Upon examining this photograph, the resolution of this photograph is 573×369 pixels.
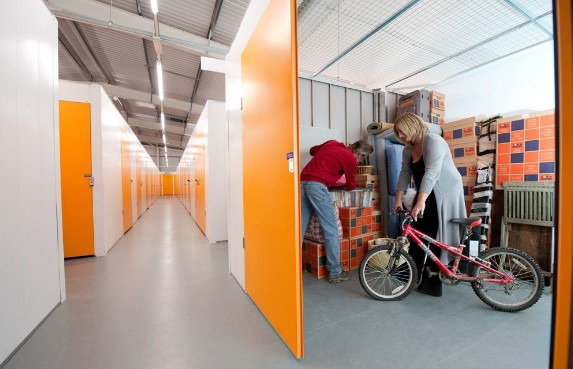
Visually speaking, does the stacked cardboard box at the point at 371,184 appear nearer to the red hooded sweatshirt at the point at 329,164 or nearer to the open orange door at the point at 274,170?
the red hooded sweatshirt at the point at 329,164

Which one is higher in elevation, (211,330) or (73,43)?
(73,43)

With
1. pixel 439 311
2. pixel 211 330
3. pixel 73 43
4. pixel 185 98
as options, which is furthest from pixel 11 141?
pixel 185 98

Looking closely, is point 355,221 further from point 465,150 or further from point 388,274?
point 465,150

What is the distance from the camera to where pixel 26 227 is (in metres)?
1.60

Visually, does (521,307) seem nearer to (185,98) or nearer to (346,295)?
(346,295)

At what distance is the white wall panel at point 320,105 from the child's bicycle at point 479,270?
2.05 metres

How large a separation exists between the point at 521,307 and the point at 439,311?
601mm

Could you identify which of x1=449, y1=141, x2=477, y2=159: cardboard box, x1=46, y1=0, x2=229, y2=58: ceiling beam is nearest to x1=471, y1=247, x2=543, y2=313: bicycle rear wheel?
x1=449, y1=141, x2=477, y2=159: cardboard box

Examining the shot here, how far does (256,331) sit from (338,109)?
11.0 ft

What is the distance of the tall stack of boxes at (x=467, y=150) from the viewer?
3.06 m

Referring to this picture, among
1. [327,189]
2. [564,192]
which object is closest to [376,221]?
[327,189]

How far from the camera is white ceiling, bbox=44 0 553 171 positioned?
3.36m

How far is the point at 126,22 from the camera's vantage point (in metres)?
4.09

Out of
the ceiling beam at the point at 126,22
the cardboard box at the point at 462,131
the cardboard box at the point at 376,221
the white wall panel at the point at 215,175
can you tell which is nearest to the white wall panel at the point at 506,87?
the cardboard box at the point at 462,131
